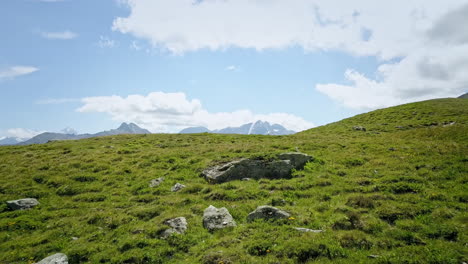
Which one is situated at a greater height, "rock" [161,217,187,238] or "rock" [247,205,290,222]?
"rock" [247,205,290,222]

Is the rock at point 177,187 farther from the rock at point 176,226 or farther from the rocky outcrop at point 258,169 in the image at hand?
the rock at point 176,226

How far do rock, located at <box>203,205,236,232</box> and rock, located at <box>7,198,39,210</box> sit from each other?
1398 centimetres

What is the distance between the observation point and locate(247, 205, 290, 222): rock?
47.3ft

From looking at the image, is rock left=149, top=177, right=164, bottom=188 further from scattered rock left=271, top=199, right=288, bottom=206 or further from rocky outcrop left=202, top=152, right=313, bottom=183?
scattered rock left=271, top=199, right=288, bottom=206

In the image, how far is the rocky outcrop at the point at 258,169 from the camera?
72.4 ft

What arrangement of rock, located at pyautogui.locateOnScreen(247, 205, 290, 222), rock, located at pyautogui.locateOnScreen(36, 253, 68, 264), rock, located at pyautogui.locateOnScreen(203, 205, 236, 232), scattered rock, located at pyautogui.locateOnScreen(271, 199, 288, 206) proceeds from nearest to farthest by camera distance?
1. rock, located at pyautogui.locateOnScreen(36, 253, 68, 264)
2. rock, located at pyautogui.locateOnScreen(203, 205, 236, 232)
3. rock, located at pyautogui.locateOnScreen(247, 205, 290, 222)
4. scattered rock, located at pyautogui.locateOnScreen(271, 199, 288, 206)

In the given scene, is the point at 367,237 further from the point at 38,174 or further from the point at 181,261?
the point at 38,174

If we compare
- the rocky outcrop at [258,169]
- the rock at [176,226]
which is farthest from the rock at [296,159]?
the rock at [176,226]

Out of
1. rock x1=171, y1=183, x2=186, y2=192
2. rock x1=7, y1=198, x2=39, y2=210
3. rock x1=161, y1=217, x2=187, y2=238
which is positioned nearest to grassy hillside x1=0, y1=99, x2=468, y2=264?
rock x1=161, y1=217, x2=187, y2=238

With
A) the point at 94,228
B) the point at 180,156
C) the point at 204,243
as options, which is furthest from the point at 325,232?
the point at 180,156

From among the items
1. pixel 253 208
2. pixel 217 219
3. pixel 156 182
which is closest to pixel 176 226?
pixel 217 219

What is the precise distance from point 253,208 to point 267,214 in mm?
1729

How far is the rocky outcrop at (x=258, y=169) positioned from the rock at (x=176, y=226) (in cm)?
720

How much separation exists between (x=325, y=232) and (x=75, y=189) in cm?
2087
